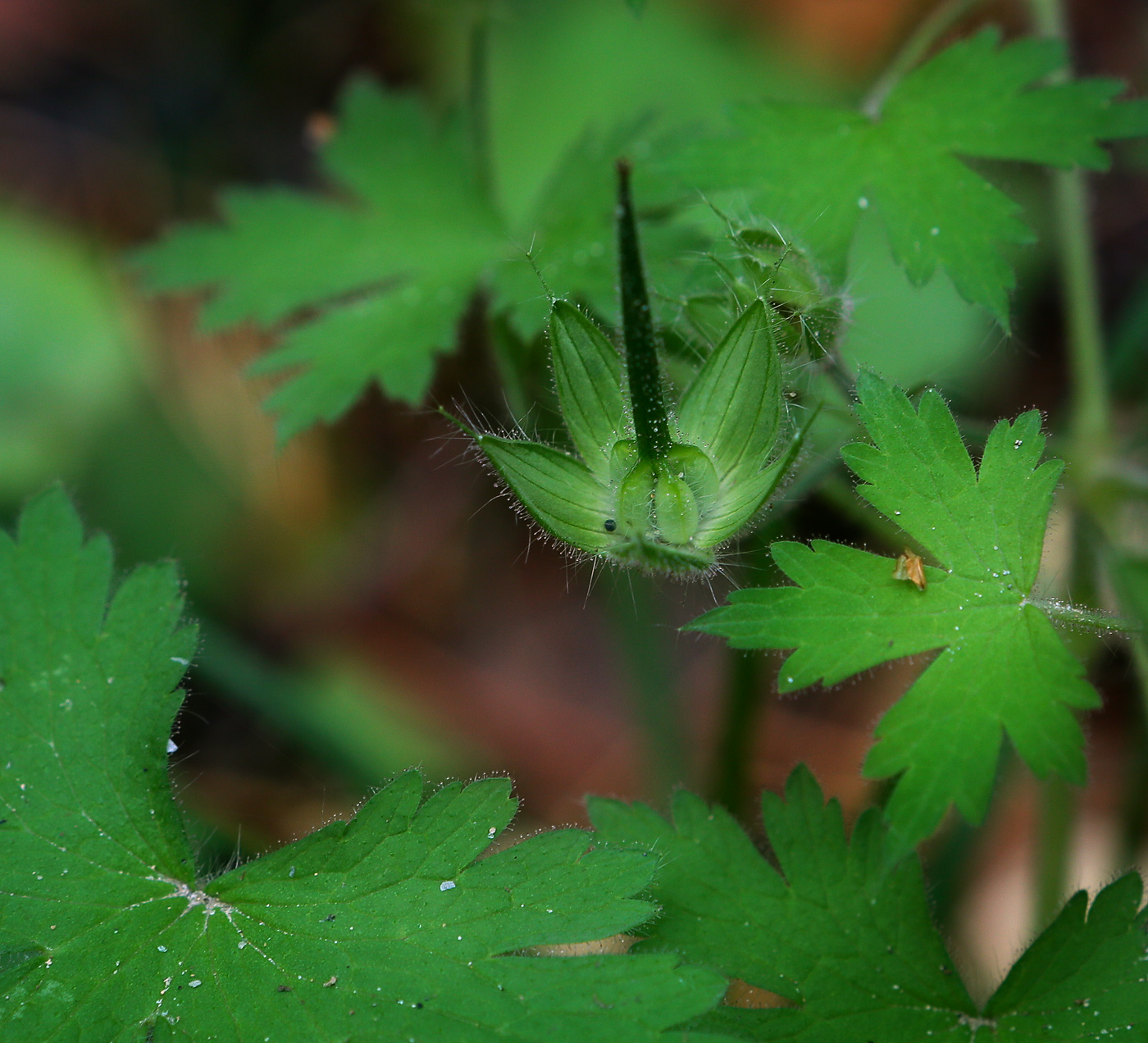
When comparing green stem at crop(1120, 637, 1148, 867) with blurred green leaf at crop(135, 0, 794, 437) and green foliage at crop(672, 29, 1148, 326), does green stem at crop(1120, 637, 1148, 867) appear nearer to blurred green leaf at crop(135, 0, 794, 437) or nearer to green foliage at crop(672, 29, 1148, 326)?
green foliage at crop(672, 29, 1148, 326)

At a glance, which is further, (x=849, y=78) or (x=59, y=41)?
(x=59, y=41)

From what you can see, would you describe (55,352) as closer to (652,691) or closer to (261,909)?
(652,691)

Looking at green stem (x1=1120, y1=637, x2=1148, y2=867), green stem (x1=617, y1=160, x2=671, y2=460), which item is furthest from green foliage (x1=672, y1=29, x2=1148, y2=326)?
green stem (x1=1120, y1=637, x2=1148, y2=867)

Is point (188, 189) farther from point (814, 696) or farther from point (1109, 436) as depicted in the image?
point (1109, 436)

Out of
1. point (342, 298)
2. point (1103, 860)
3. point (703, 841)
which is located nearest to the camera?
point (703, 841)

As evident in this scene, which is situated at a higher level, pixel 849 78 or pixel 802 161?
pixel 849 78

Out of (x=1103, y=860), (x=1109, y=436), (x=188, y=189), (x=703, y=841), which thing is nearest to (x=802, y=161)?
(x=1109, y=436)
